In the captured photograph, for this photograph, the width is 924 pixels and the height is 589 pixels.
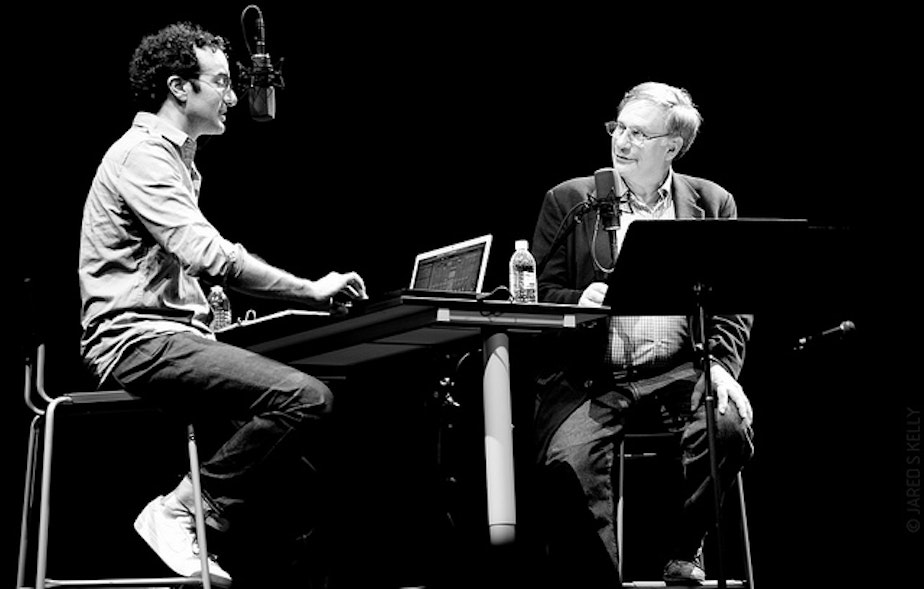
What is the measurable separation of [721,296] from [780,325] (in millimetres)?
1811

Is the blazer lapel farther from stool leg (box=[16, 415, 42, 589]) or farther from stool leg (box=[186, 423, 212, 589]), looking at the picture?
stool leg (box=[16, 415, 42, 589])

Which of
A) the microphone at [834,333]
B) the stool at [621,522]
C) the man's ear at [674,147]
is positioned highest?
the man's ear at [674,147]

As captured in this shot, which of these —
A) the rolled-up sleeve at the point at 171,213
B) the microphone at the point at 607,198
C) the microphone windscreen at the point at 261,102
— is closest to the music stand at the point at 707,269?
the microphone at the point at 607,198

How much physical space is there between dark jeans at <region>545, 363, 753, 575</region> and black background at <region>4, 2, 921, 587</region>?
990mm

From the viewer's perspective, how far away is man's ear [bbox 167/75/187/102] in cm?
304

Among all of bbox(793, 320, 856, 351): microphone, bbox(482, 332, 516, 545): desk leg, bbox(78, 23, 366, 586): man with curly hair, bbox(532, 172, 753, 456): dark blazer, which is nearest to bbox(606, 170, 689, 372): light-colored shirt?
A: bbox(532, 172, 753, 456): dark blazer

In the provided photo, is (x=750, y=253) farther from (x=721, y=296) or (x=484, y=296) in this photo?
(x=484, y=296)

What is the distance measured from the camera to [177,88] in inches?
120

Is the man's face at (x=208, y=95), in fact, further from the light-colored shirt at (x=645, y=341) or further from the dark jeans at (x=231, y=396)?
the light-colored shirt at (x=645, y=341)

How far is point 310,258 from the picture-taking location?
4.57m

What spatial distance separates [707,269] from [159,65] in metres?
1.54

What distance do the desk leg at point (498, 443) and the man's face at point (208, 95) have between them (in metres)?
0.97

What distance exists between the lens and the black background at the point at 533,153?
4070 millimetres

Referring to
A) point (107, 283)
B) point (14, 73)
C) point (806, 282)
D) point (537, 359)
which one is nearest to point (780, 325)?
point (537, 359)
